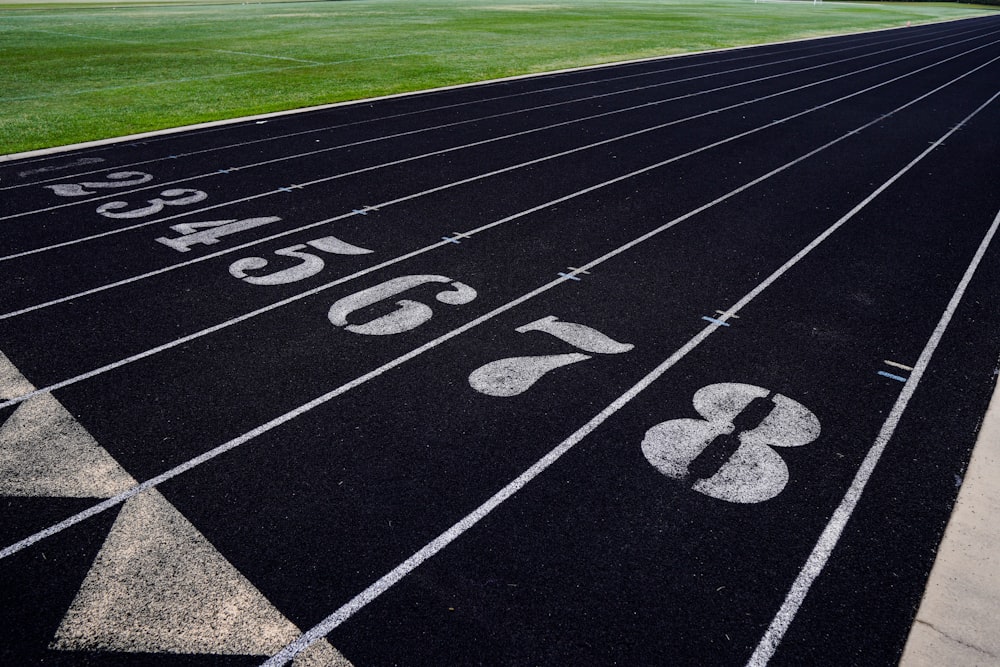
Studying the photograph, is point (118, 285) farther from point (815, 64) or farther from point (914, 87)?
point (815, 64)

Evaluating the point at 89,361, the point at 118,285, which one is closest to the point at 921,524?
the point at 89,361

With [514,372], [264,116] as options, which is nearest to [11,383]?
[514,372]

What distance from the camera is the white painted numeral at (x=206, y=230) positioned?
876 cm

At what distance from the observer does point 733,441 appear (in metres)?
5.16

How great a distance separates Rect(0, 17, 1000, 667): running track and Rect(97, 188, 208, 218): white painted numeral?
0.07 m

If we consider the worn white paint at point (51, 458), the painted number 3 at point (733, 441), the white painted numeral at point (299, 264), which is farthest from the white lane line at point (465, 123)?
the painted number 3 at point (733, 441)

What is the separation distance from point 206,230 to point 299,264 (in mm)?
1910

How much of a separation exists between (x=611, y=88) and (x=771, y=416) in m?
16.5

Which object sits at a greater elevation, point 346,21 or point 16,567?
point 346,21

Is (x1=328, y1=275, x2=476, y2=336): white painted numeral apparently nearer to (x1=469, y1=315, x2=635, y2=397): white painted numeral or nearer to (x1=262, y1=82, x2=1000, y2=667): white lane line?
(x1=469, y1=315, x2=635, y2=397): white painted numeral

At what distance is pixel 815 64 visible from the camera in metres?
27.1

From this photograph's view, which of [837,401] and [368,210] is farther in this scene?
[368,210]

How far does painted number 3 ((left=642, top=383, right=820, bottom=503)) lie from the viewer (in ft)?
15.6

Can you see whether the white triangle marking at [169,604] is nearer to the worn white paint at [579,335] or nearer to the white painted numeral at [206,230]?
the worn white paint at [579,335]
